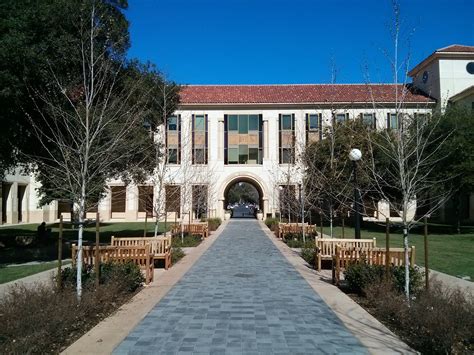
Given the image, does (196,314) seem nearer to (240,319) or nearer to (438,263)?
(240,319)

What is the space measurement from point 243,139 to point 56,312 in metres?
45.7

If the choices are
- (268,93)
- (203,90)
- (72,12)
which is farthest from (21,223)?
(72,12)

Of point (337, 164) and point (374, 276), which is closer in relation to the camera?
point (374, 276)

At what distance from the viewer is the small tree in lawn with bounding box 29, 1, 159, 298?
10844mm

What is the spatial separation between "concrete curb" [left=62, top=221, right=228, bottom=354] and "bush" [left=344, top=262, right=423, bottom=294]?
146 inches

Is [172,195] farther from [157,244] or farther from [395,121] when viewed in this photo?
[395,121]

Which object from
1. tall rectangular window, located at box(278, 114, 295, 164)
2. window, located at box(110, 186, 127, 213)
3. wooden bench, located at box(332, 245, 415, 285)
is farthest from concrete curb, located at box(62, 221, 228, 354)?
window, located at box(110, 186, 127, 213)

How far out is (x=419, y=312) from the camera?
6.55 metres

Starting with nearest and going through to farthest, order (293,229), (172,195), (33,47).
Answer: (33,47), (293,229), (172,195)

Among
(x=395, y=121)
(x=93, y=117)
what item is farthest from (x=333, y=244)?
(x=93, y=117)

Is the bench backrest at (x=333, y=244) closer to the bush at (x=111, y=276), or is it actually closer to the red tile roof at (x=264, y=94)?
the bush at (x=111, y=276)

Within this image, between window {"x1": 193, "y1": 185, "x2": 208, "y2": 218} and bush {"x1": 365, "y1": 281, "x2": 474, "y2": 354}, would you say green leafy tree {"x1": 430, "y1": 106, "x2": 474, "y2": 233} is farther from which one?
bush {"x1": 365, "y1": 281, "x2": 474, "y2": 354}

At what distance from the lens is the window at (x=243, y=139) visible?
51125 mm

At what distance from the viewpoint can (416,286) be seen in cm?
880
